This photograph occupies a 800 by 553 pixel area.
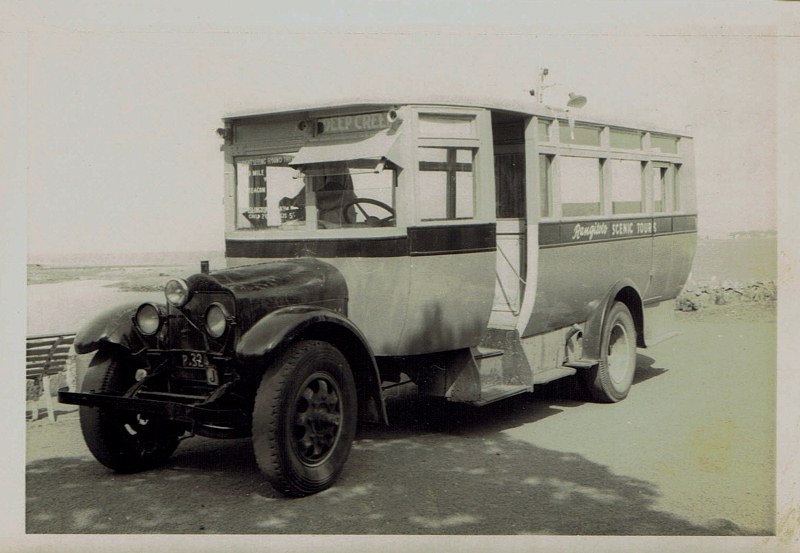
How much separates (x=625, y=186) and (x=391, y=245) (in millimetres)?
3569

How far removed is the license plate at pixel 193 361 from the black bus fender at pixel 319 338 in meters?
0.42

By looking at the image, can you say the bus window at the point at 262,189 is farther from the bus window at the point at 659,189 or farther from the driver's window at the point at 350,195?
the bus window at the point at 659,189

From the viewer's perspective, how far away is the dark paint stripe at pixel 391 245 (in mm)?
6055

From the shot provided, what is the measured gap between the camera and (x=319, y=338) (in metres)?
5.64

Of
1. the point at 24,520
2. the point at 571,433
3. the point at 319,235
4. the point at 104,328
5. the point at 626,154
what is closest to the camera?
the point at 24,520

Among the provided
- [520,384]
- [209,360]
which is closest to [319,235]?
[209,360]

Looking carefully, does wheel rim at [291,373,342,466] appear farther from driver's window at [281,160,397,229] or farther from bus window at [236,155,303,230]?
bus window at [236,155,303,230]

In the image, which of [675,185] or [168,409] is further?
[675,185]

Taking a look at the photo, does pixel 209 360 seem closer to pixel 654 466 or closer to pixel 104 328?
pixel 104 328

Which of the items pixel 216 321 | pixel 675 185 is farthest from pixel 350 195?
pixel 675 185

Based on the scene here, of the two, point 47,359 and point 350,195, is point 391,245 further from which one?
point 47,359

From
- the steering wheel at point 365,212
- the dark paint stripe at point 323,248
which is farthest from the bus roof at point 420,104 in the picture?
the dark paint stripe at point 323,248

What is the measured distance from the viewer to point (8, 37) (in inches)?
225

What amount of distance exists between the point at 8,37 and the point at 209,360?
265 cm
